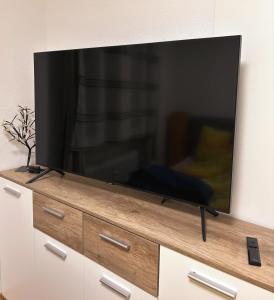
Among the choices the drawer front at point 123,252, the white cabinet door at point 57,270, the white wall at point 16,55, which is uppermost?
the white wall at point 16,55

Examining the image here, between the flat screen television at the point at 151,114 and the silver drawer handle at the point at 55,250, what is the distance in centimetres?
43

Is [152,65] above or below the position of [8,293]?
above

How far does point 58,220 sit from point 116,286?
48 cm

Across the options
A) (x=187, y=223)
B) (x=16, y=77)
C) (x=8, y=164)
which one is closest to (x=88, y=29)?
(x=16, y=77)

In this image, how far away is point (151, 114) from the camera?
52.1 inches

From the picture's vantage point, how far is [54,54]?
5.54ft

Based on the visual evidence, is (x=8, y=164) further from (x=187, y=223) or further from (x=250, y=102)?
(x=250, y=102)

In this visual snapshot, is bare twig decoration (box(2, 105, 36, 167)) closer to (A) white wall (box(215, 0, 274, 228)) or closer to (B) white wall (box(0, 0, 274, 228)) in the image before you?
(B) white wall (box(0, 0, 274, 228))

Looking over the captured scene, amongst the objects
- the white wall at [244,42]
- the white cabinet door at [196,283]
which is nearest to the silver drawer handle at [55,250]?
the white cabinet door at [196,283]

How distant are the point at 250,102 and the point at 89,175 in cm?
92

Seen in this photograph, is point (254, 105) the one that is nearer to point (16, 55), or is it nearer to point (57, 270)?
point (57, 270)

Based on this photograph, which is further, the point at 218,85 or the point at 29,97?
the point at 29,97

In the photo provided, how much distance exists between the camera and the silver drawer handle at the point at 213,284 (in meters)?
0.94

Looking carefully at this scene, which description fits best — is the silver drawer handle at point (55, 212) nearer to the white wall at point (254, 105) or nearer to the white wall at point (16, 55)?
the white wall at point (16, 55)
